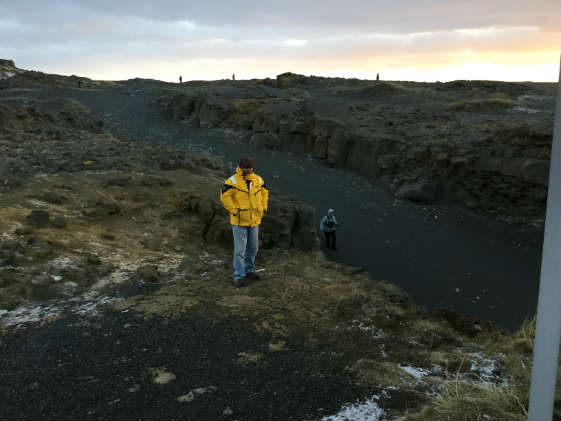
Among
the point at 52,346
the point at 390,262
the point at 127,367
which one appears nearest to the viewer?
the point at 127,367

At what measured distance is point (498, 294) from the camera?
11695mm

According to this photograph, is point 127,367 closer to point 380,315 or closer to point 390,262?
point 380,315

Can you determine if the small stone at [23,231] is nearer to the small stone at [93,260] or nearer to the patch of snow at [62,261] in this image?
the patch of snow at [62,261]

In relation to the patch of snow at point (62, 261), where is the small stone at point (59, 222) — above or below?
above

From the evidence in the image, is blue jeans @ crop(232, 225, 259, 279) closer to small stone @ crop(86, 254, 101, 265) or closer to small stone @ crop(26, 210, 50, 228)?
small stone @ crop(86, 254, 101, 265)

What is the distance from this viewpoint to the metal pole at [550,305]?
Answer: 2.57 metres

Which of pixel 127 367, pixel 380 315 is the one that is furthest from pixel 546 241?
pixel 127 367

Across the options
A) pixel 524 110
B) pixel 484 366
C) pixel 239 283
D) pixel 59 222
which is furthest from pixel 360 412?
pixel 524 110

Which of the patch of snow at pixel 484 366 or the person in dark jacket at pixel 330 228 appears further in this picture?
the person in dark jacket at pixel 330 228

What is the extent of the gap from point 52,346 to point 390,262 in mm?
10526

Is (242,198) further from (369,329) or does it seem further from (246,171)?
(369,329)

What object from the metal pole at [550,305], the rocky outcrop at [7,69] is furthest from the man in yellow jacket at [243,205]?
the rocky outcrop at [7,69]

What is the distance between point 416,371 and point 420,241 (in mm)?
11487

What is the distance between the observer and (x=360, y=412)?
3291 mm
